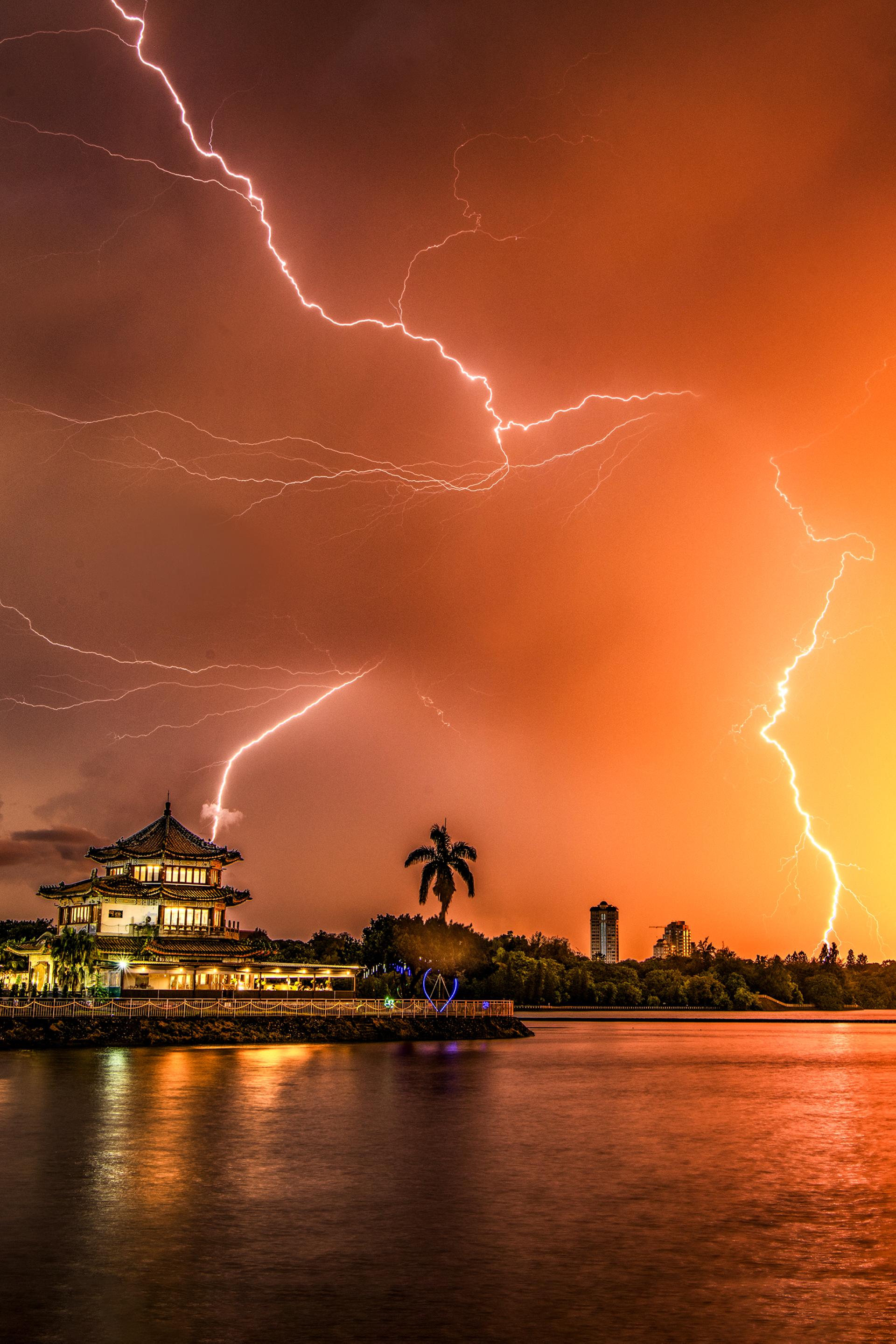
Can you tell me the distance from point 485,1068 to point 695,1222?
25158 mm

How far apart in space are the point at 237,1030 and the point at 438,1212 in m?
36.8

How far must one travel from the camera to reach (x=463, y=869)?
74.9m

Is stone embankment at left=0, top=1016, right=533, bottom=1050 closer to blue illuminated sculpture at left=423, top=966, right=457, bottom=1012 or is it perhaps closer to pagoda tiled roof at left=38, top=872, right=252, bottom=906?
blue illuminated sculpture at left=423, top=966, right=457, bottom=1012

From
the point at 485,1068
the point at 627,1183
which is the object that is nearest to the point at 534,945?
the point at 485,1068

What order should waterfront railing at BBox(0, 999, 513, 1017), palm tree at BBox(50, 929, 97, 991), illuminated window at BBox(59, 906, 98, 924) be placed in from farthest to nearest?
illuminated window at BBox(59, 906, 98, 924) → palm tree at BBox(50, 929, 97, 991) → waterfront railing at BBox(0, 999, 513, 1017)

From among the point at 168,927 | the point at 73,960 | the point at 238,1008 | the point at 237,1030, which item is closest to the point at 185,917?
the point at 168,927

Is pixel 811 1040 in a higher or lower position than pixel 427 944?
lower

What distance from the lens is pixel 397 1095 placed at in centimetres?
3053

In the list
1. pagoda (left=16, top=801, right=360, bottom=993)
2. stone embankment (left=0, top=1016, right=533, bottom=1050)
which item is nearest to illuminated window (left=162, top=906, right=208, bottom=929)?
pagoda (left=16, top=801, right=360, bottom=993)

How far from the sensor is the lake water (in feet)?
37.6

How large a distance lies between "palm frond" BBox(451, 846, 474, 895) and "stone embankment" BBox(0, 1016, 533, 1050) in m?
14.4

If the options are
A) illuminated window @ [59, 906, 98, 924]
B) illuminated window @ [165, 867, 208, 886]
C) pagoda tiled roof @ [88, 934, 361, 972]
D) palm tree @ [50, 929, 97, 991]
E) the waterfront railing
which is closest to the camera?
the waterfront railing

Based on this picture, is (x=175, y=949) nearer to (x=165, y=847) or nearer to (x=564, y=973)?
(x=165, y=847)

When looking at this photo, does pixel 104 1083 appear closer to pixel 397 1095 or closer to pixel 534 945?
pixel 397 1095
